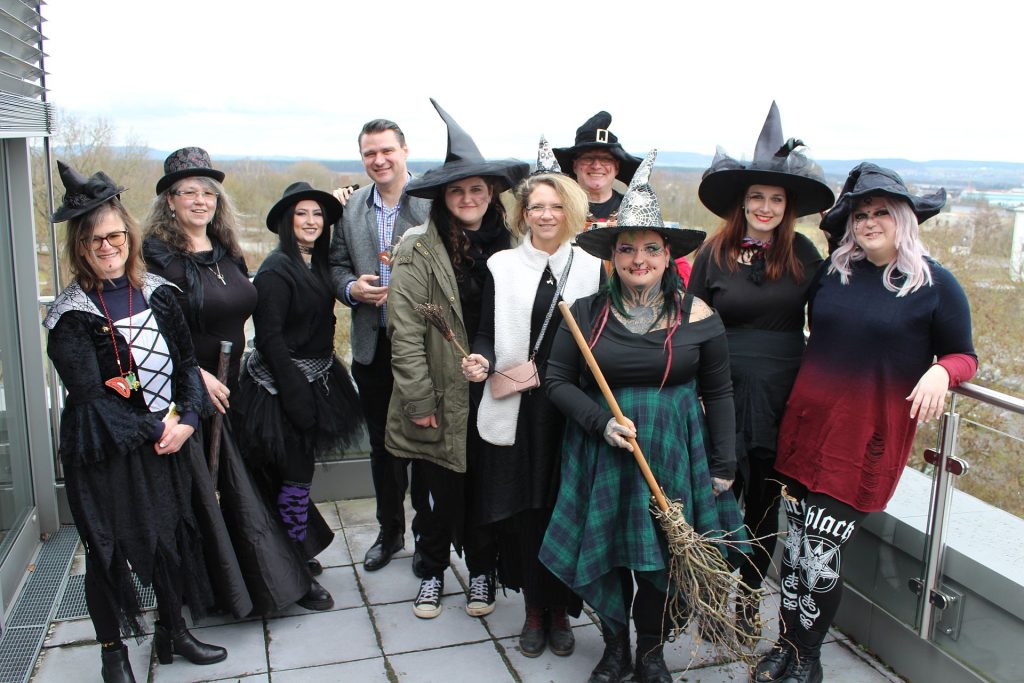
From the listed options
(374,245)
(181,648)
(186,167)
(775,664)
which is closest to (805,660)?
(775,664)

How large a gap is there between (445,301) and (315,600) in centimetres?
157

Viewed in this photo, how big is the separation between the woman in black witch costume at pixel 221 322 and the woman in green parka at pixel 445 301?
0.68m

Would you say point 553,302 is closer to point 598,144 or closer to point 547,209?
point 547,209

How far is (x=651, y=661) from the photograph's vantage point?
306 centimetres

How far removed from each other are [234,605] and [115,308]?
4.43 feet

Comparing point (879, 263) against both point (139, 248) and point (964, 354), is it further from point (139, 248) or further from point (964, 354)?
point (139, 248)

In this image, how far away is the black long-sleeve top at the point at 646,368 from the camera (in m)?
2.82

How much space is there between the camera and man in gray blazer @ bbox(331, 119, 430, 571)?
A: 3.88 m

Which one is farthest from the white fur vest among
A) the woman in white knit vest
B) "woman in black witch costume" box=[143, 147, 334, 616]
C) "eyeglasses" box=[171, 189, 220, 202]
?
"eyeglasses" box=[171, 189, 220, 202]

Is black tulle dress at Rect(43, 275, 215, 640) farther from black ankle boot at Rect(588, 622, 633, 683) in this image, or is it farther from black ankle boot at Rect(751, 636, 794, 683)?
black ankle boot at Rect(751, 636, 794, 683)

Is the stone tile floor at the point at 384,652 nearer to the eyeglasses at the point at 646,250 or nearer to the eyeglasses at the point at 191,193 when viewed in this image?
the eyeglasses at the point at 646,250

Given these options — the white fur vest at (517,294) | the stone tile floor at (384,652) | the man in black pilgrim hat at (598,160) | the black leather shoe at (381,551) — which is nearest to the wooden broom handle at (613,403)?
the white fur vest at (517,294)

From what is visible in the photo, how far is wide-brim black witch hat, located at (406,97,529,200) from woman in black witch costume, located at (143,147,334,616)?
0.85 m

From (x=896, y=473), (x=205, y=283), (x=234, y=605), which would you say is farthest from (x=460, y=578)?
(x=896, y=473)
